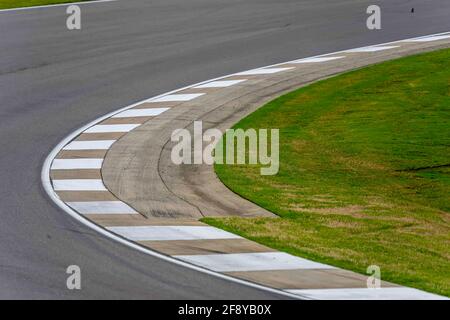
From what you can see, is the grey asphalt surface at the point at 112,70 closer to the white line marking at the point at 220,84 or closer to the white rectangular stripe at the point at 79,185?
the white rectangular stripe at the point at 79,185

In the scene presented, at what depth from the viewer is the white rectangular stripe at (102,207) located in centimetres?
1456

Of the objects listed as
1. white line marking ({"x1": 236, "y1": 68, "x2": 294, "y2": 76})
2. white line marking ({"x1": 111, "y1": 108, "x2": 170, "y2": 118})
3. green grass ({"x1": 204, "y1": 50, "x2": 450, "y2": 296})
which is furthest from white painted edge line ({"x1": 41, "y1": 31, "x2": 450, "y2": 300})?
white line marking ({"x1": 236, "y1": 68, "x2": 294, "y2": 76})

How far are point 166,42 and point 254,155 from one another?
9047 millimetres

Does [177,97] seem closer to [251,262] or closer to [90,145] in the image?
[90,145]

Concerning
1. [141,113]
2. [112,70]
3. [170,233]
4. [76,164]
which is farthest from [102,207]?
[112,70]

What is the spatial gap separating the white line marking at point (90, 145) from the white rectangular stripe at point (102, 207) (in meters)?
3.38

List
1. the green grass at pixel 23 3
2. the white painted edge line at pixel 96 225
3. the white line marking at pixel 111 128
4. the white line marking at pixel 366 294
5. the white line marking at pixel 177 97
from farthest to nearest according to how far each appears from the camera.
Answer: the green grass at pixel 23 3 < the white line marking at pixel 177 97 < the white line marking at pixel 111 128 < the white painted edge line at pixel 96 225 < the white line marking at pixel 366 294

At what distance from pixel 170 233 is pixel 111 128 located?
6.26 meters

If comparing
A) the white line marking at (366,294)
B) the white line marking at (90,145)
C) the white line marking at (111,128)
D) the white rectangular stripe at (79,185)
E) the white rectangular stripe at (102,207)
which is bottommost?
the white line marking at (366,294)

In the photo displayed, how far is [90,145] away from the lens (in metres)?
18.5

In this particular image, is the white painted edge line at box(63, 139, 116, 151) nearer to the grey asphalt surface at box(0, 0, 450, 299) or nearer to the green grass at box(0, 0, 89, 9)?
the grey asphalt surface at box(0, 0, 450, 299)

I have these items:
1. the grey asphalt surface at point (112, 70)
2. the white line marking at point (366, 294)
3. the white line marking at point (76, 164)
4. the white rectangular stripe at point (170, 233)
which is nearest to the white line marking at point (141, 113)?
the grey asphalt surface at point (112, 70)

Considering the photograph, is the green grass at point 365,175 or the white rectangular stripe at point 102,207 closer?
the green grass at point 365,175

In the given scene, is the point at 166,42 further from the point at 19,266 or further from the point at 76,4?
the point at 19,266
